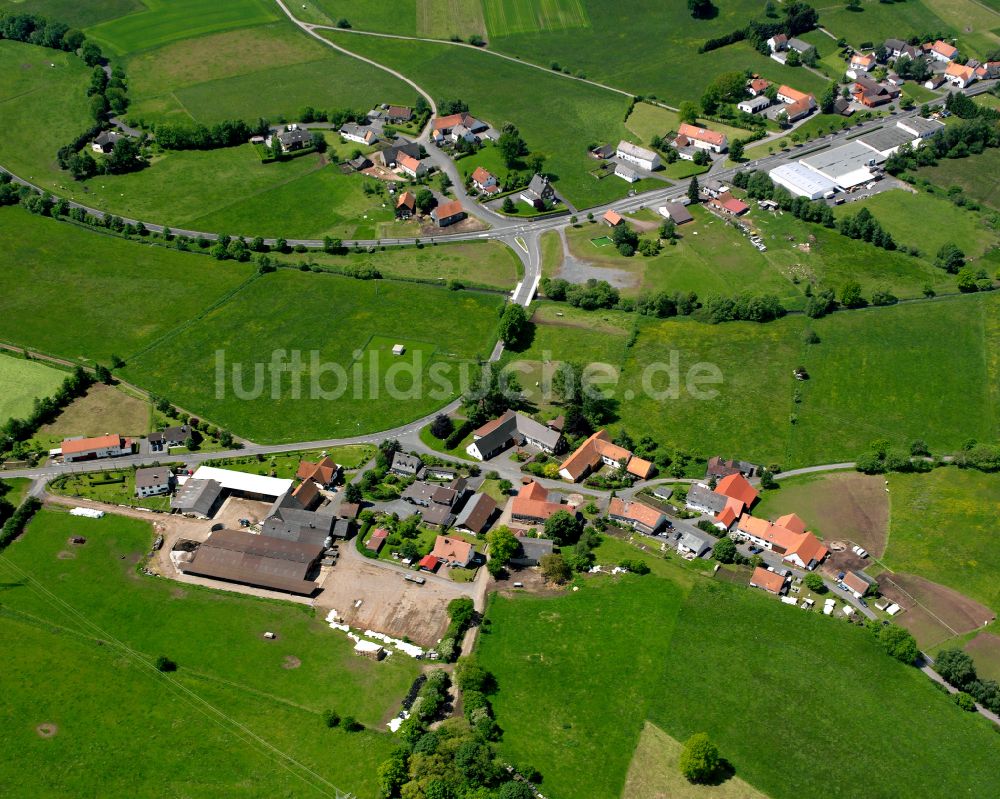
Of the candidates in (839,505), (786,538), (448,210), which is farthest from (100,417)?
(839,505)

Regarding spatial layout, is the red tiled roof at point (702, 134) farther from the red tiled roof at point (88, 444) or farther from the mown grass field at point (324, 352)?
the red tiled roof at point (88, 444)

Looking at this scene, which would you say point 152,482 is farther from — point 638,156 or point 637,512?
point 638,156

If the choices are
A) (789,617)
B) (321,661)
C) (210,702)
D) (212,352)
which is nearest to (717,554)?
(789,617)

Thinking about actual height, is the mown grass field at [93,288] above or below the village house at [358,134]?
below

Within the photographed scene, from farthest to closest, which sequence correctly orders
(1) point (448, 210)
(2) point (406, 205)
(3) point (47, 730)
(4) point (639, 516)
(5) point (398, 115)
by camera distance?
1. (5) point (398, 115)
2. (2) point (406, 205)
3. (1) point (448, 210)
4. (4) point (639, 516)
5. (3) point (47, 730)

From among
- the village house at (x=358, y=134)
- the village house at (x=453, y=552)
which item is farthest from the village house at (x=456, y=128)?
the village house at (x=453, y=552)

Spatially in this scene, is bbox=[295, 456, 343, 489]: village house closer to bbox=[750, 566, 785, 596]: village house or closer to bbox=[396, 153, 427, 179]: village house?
bbox=[750, 566, 785, 596]: village house
